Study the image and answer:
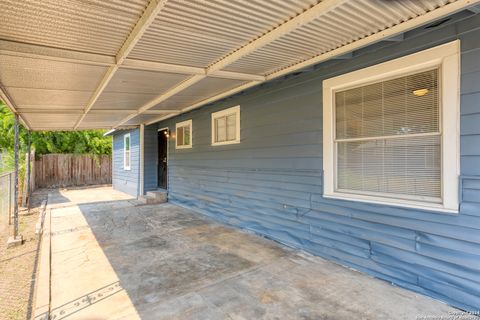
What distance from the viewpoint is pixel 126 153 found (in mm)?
11195

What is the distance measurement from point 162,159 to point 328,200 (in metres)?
6.98

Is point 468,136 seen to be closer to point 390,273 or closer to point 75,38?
point 390,273

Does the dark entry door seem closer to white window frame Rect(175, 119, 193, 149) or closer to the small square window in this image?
white window frame Rect(175, 119, 193, 149)

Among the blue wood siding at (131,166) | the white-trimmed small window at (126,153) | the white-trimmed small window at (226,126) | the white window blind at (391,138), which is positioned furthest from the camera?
the white-trimmed small window at (126,153)

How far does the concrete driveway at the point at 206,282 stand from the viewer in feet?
8.05

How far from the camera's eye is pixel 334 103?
356 centimetres

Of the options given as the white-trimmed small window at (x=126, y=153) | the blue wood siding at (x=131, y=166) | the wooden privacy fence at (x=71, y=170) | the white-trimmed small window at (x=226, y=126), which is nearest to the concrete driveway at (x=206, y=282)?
the white-trimmed small window at (x=226, y=126)

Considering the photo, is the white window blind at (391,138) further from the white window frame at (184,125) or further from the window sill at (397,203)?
the white window frame at (184,125)

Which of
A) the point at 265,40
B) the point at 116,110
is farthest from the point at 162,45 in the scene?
the point at 116,110

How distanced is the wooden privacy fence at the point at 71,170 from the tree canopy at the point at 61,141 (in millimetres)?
1034

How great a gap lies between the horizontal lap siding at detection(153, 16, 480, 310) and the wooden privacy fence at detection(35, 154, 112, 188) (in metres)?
10.4

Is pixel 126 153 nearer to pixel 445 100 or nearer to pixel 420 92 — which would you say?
pixel 420 92

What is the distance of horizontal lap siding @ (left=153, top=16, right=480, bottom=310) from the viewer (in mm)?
2385

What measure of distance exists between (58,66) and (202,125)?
3699mm
